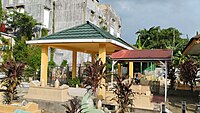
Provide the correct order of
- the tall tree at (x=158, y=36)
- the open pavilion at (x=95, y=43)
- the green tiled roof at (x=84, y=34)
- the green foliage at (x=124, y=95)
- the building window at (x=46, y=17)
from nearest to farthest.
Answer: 1. the green foliage at (x=124, y=95)
2. the open pavilion at (x=95, y=43)
3. the green tiled roof at (x=84, y=34)
4. the building window at (x=46, y=17)
5. the tall tree at (x=158, y=36)

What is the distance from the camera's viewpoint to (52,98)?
10164 mm

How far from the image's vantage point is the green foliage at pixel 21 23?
2923 centimetres

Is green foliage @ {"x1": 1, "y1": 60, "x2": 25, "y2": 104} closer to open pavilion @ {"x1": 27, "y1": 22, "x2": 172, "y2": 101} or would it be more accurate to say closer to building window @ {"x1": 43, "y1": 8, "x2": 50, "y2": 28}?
open pavilion @ {"x1": 27, "y1": 22, "x2": 172, "y2": 101}

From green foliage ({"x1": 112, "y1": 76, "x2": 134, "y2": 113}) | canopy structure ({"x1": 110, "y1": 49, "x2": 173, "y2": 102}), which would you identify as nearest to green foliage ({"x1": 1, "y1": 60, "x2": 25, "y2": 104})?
green foliage ({"x1": 112, "y1": 76, "x2": 134, "y2": 113})

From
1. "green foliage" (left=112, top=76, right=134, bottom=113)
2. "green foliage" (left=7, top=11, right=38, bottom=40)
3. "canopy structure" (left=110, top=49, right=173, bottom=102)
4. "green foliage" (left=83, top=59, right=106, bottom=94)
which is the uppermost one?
"green foliage" (left=7, top=11, right=38, bottom=40)

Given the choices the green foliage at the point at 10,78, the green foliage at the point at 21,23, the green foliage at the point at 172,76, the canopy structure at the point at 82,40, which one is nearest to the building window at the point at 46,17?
the green foliage at the point at 21,23

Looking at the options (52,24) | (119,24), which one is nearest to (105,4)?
(119,24)

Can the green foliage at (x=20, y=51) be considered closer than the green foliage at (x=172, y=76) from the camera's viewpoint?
No

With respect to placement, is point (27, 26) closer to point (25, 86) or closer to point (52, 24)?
point (52, 24)

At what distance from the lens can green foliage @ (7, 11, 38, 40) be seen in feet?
95.9

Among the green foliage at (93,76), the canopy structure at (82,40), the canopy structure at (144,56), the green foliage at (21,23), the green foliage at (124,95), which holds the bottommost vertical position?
the green foliage at (124,95)

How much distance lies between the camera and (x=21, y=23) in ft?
97.3

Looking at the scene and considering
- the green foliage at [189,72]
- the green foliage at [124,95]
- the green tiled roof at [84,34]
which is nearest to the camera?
the green foliage at [124,95]

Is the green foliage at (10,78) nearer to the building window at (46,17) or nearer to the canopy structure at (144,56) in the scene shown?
the canopy structure at (144,56)
